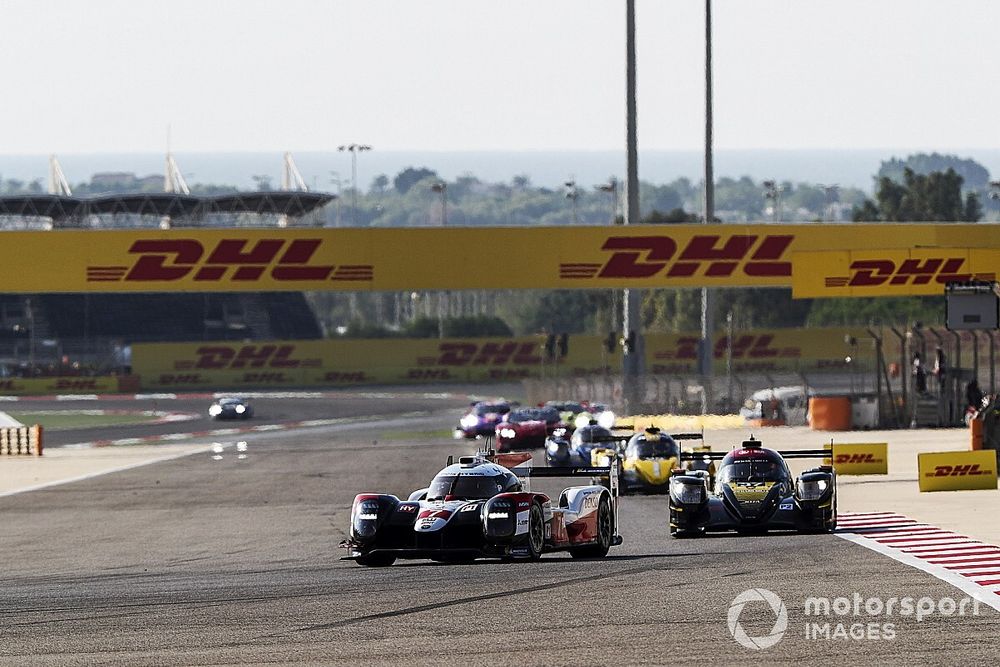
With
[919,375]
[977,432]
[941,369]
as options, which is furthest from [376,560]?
[919,375]

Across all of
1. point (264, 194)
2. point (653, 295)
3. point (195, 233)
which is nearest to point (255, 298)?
point (264, 194)

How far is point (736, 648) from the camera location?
15188mm

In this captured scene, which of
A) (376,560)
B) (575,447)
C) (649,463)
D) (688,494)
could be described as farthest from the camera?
(575,447)

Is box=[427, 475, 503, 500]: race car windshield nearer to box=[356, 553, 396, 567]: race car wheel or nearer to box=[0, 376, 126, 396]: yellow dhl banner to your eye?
box=[356, 553, 396, 567]: race car wheel

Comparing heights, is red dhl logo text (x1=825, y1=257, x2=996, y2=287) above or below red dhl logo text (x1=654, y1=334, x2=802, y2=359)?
above

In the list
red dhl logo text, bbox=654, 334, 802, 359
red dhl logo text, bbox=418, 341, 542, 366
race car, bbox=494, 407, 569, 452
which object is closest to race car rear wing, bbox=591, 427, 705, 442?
race car, bbox=494, 407, 569, 452

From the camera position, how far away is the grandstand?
10747cm

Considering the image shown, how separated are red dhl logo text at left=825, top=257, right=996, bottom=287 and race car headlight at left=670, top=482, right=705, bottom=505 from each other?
25525mm

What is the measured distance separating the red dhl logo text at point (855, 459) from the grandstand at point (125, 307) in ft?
218

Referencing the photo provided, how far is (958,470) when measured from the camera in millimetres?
32750

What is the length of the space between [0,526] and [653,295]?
120643 mm

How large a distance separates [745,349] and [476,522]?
264 feet

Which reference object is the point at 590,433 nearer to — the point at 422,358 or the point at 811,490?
the point at 811,490

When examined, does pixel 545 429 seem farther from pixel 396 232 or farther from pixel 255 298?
Answer: pixel 255 298
